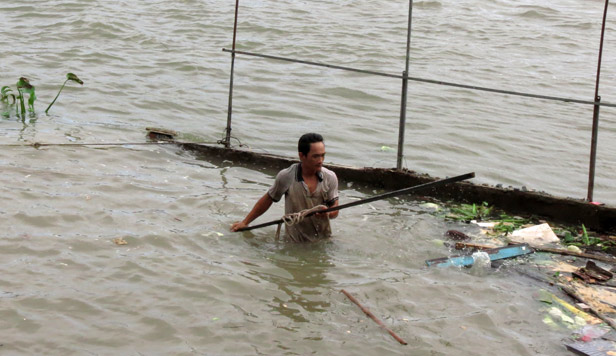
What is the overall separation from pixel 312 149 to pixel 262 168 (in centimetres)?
236

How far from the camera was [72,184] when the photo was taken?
637cm

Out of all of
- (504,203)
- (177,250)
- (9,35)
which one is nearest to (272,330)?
(177,250)

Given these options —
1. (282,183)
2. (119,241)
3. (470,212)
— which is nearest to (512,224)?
(470,212)

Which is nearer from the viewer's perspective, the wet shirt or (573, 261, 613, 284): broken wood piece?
(573, 261, 613, 284): broken wood piece

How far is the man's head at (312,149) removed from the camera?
189 inches

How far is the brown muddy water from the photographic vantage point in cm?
411

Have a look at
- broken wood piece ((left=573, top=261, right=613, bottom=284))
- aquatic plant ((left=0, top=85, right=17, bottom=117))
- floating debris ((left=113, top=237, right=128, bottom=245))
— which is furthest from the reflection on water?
aquatic plant ((left=0, top=85, right=17, bottom=117))

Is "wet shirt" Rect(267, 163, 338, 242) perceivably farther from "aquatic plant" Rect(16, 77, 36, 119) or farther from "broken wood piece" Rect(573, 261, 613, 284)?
"aquatic plant" Rect(16, 77, 36, 119)

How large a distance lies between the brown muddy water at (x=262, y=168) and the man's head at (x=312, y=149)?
74 centimetres

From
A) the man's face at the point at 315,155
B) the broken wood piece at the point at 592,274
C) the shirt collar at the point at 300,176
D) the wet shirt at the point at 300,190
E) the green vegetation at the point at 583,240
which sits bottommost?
the broken wood piece at the point at 592,274

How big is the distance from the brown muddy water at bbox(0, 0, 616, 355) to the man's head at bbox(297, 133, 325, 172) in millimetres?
745

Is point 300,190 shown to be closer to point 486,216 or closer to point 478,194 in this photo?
point 486,216

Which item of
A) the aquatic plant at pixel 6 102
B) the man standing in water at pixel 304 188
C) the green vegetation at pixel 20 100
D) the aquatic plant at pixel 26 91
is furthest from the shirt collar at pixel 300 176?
the aquatic plant at pixel 6 102

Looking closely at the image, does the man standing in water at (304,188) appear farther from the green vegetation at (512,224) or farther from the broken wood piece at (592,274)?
the broken wood piece at (592,274)
